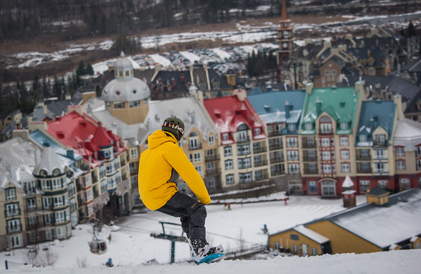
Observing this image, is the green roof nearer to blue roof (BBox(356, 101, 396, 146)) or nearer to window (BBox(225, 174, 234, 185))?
blue roof (BBox(356, 101, 396, 146))

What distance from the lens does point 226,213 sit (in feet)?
219

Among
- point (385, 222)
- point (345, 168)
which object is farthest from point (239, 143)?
point (385, 222)

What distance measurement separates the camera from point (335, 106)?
73.9 meters

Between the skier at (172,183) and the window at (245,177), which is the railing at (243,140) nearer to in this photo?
the window at (245,177)

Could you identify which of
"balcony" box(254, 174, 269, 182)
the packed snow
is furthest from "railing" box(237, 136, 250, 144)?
the packed snow

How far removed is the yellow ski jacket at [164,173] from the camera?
1709 centimetres

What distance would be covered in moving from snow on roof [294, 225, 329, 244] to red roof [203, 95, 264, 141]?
2017 cm

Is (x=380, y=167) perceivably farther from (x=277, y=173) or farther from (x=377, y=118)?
(x=277, y=173)

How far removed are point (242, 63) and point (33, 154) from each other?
11585cm

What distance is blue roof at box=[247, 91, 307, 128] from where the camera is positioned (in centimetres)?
7544

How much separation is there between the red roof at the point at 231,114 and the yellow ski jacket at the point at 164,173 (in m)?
56.7

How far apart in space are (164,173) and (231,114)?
58.4 meters

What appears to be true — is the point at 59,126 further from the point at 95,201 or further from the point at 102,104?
the point at 102,104

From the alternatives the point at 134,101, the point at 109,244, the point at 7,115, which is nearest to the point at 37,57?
the point at 7,115
